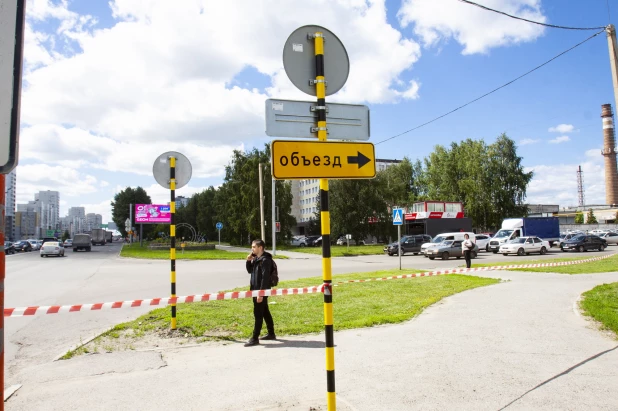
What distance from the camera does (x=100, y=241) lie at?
→ 90812mm

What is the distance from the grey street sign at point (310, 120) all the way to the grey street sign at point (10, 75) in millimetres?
1846

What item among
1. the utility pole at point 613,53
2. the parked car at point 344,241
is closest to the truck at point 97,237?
the parked car at point 344,241

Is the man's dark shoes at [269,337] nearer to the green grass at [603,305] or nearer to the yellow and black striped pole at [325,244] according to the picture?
the yellow and black striped pole at [325,244]

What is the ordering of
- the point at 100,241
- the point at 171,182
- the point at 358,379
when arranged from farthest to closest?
1. the point at 100,241
2. the point at 171,182
3. the point at 358,379

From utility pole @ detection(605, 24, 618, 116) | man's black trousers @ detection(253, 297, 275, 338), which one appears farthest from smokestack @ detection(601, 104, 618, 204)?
man's black trousers @ detection(253, 297, 275, 338)

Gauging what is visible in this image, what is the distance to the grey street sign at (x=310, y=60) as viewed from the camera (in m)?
3.67

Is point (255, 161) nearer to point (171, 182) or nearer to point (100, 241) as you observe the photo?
point (171, 182)


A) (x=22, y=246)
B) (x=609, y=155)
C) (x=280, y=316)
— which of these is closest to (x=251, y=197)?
(x=22, y=246)

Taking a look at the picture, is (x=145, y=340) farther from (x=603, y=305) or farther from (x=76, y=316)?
(x=603, y=305)

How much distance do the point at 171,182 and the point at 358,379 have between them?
5.01m

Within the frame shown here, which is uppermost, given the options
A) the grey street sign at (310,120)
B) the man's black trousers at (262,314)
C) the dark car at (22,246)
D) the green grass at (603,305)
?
the grey street sign at (310,120)

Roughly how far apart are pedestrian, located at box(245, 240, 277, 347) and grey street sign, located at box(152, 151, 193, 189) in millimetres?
1959

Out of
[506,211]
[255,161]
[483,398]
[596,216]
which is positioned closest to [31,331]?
[483,398]

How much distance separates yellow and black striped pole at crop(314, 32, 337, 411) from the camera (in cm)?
335
